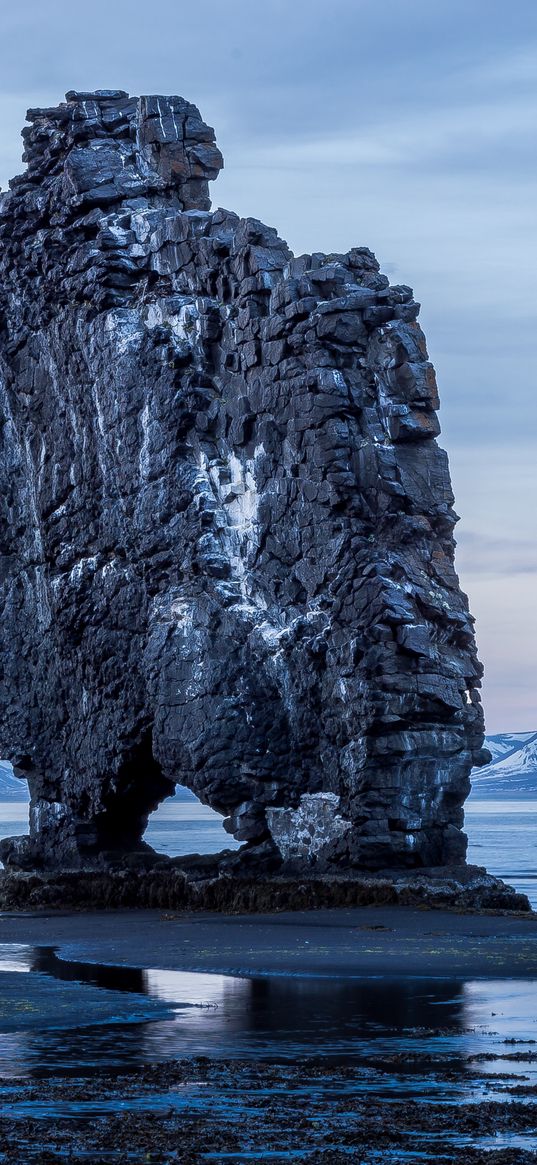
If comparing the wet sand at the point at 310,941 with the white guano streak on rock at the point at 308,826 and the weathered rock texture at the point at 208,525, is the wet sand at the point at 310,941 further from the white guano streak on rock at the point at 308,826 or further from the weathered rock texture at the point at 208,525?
the weathered rock texture at the point at 208,525

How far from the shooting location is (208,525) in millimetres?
32469

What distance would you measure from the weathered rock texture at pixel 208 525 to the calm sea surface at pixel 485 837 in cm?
1325

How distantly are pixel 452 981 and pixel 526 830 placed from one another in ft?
293

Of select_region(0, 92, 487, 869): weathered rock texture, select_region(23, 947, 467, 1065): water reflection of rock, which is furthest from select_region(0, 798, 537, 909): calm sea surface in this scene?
select_region(23, 947, 467, 1065): water reflection of rock

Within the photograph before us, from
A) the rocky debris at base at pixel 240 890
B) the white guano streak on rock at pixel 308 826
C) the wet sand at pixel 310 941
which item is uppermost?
the white guano streak on rock at pixel 308 826

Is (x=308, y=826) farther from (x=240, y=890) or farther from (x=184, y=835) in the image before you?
(x=184, y=835)

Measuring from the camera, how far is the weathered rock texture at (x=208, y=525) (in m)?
30.0

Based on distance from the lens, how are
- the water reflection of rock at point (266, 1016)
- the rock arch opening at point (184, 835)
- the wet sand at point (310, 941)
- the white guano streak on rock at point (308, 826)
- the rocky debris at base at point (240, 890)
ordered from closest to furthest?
1. the water reflection of rock at point (266, 1016)
2. the wet sand at point (310, 941)
3. the rocky debris at base at point (240, 890)
4. the white guano streak on rock at point (308, 826)
5. the rock arch opening at point (184, 835)

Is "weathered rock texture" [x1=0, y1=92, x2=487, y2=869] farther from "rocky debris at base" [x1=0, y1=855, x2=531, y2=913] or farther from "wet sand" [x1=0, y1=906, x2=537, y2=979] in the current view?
"wet sand" [x1=0, y1=906, x2=537, y2=979]

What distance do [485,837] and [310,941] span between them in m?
72.8

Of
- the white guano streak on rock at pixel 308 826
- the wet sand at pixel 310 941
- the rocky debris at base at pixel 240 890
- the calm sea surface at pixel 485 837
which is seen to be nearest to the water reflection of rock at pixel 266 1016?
the wet sand at pixel 310 941

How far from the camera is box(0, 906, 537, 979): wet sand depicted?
2177cm

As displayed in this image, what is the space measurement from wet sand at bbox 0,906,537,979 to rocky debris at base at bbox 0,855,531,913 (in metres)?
0.63

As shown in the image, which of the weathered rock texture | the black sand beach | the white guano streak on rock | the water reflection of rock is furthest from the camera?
the white guano streak on rock
